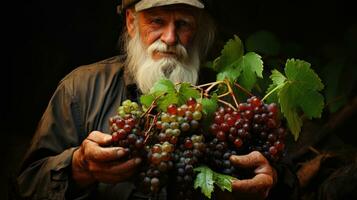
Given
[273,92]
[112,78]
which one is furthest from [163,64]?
[273,92]

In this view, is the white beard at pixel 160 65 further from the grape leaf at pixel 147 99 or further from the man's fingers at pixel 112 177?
the man's fingers at pixel 112 177

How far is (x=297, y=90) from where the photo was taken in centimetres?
221

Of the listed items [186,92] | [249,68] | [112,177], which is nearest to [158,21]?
[249,68]

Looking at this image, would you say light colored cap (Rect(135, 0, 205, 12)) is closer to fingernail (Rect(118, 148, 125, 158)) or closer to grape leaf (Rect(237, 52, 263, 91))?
grape leaf (Rect(237, 52, 263, 91))

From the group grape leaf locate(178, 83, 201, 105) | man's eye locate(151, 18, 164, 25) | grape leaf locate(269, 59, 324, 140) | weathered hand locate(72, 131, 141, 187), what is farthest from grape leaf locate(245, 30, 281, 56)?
weathered hand locate(72, 131, 141, 187)

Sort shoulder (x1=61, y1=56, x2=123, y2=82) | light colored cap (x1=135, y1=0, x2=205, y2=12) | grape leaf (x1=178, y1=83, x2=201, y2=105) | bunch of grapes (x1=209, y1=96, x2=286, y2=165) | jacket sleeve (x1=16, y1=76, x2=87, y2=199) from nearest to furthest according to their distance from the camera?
bunch of grapes (x1=209, y1=96, x2=286, y2=165), grape leaf (x1=178, y1=83, x2=201, y2=105), jacket sleeve (x1=16, y1=76, x2=87, y2=199), light colored cap (x1=135, y1=0, x2=205, y2=12), shoulder (x1=61, y1=56, x2=123, y2=82)

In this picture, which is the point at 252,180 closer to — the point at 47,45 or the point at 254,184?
the point at 254,184

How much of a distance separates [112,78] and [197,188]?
1.00 metres

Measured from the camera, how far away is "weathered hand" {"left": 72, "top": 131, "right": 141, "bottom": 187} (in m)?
1.89

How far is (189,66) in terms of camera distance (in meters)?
2.72

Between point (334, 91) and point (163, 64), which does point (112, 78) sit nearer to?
point (163, 64)

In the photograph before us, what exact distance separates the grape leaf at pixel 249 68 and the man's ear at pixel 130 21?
2.49ft

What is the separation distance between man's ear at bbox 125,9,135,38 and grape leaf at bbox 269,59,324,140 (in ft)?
3.00

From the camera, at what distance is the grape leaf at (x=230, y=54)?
233 cm
